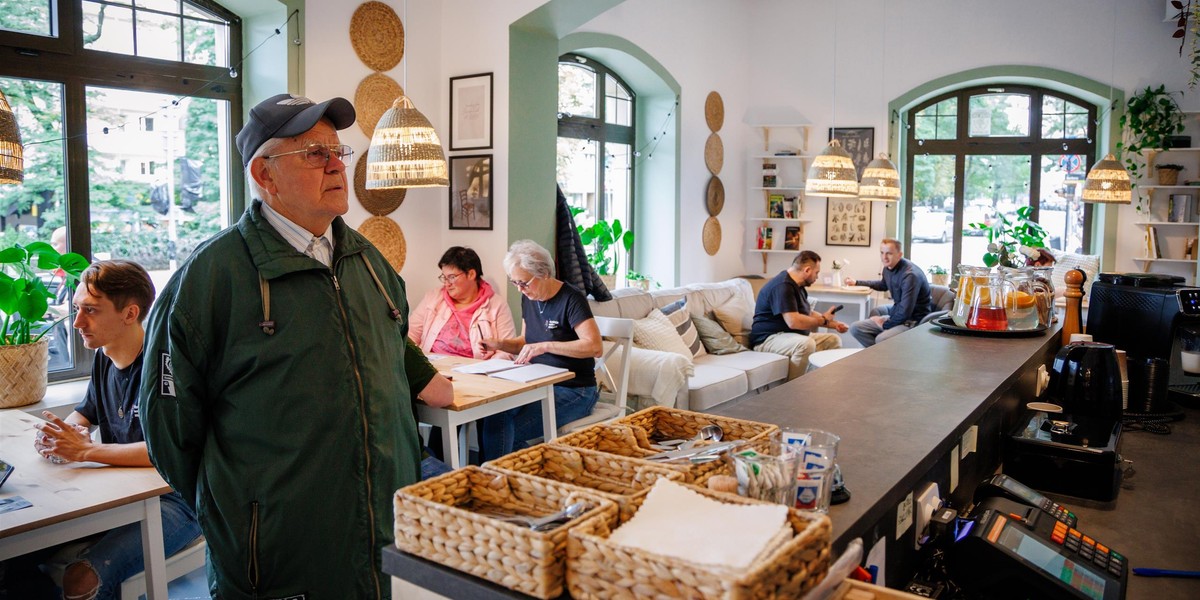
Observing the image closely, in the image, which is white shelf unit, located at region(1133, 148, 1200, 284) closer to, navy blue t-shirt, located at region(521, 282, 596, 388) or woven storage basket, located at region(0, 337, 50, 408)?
navy blue t-shirt, located at region(521, 282, 596, 388)

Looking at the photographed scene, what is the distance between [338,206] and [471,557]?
1.05 metres

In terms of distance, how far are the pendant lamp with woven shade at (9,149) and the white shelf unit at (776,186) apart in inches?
286

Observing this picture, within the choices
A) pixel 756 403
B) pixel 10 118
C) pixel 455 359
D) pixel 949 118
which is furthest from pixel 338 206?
pixel 949 118

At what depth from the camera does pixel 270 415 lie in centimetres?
173

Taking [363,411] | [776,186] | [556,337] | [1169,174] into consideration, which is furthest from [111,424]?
[1169,174]

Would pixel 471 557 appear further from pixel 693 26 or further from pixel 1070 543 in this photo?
pixel 693 26

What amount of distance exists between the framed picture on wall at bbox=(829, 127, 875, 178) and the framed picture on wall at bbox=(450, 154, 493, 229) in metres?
4.76

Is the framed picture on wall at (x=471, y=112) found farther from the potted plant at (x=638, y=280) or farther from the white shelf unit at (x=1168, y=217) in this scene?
the white shelf unit at (x=1168, y=217)

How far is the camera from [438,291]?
15.9ft

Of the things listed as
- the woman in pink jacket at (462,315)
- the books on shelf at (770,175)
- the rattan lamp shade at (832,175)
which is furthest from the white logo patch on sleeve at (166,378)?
the books on shelf at (770,175)

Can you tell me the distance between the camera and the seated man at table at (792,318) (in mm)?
6434

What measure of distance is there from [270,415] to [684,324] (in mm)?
4843

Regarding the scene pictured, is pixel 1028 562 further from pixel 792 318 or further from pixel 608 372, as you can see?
pixel 792 318

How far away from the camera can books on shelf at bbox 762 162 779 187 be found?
29.2 feet
